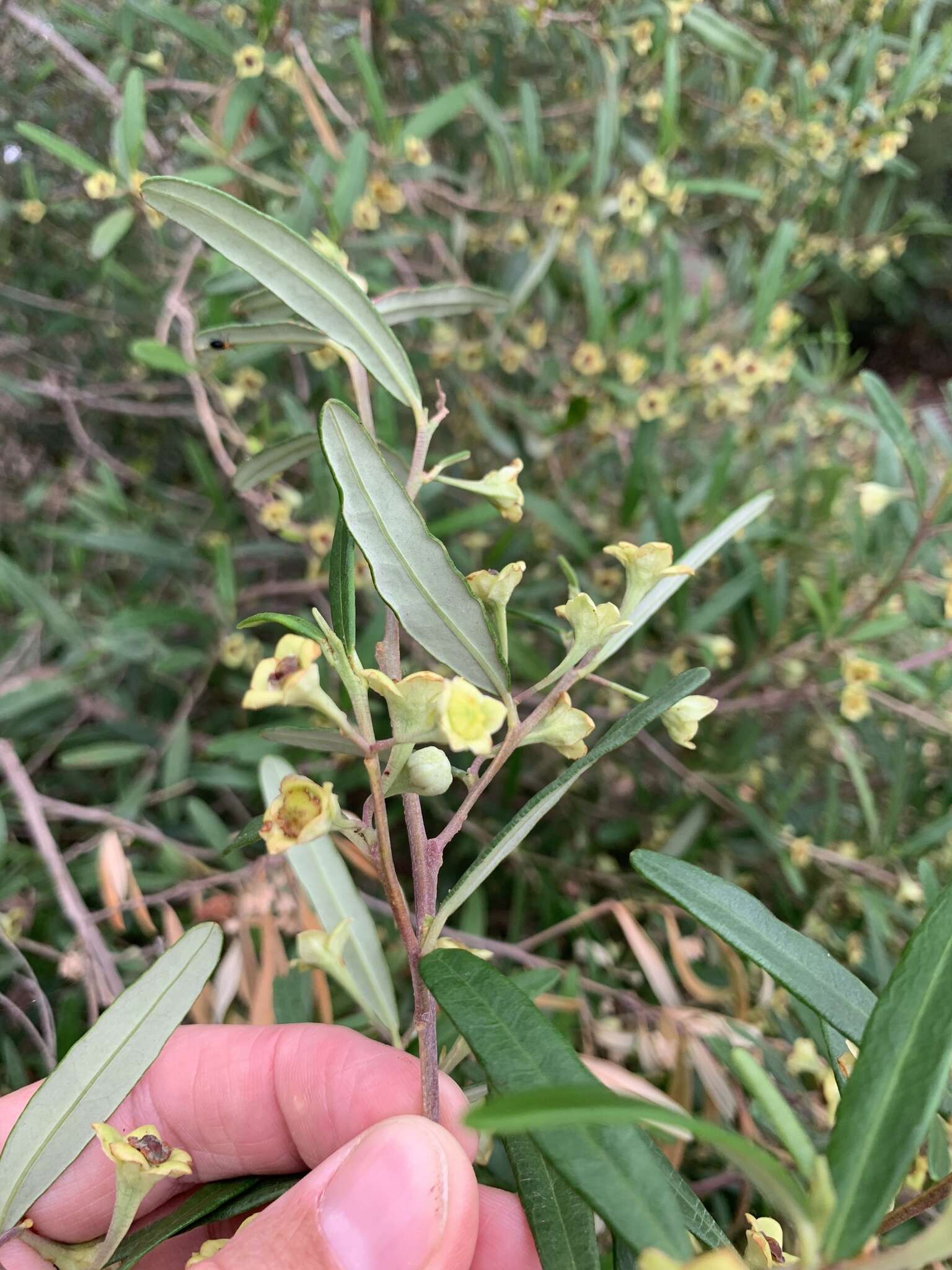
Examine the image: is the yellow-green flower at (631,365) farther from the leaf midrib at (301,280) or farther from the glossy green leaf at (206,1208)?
the glossy green leaf at (206,1208)

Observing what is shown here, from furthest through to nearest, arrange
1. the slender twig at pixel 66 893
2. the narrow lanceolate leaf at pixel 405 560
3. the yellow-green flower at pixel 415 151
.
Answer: the yellow-green flower at pixel 415 151, the slender twig at pixel 66 893, the narrow lanceolate leaf at pixel 405 560

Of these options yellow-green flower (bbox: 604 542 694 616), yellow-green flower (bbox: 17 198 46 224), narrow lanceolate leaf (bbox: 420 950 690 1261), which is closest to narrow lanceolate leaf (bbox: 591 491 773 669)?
yellow-green flower (bbox: 604 542 694 616)

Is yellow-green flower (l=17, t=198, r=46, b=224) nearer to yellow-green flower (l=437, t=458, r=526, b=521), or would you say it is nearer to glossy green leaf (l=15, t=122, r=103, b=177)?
glossy green leaf (l=15, t=122, r=103, b=177)

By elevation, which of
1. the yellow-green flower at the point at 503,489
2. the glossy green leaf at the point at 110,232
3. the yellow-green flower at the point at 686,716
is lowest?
the yellow-green flower at the point at 686,716

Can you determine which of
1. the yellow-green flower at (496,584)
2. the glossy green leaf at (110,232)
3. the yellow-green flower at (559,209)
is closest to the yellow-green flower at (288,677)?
the yellow-green flower at (496,584)

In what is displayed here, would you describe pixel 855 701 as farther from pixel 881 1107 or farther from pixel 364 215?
pixel 364 215

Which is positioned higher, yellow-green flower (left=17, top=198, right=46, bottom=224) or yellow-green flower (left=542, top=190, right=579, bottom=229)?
yellow-green flower (left=542, top=190, right=579, bottom=229)

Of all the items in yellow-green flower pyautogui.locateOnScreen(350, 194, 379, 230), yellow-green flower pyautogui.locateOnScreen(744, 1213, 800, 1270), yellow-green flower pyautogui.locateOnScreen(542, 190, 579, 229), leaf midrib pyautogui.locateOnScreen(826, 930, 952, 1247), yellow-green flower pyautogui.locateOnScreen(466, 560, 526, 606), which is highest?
yellow-green flower pyautogui.locateOnScreen(542, 190, 579, 229)
